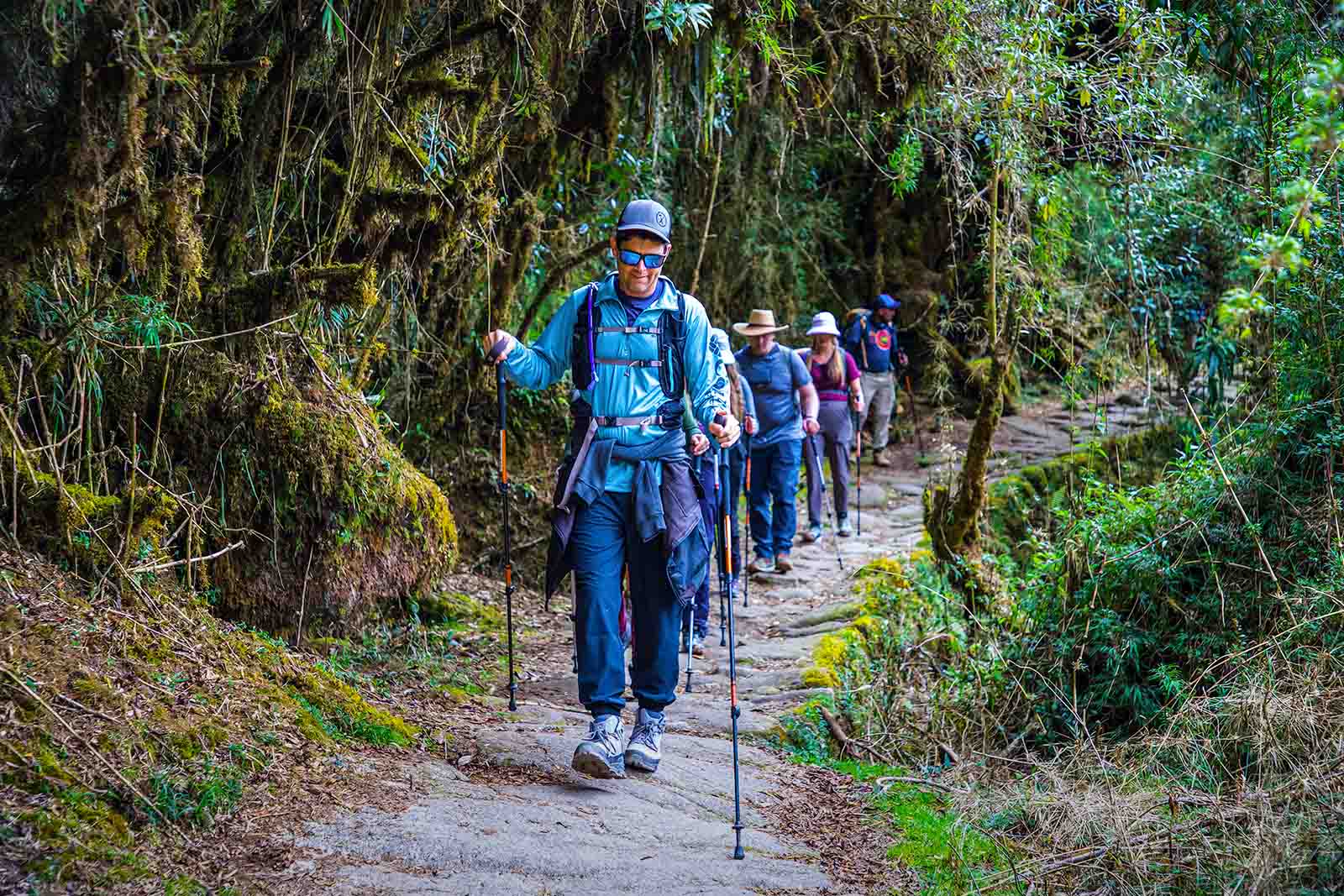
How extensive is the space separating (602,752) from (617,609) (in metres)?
0.65

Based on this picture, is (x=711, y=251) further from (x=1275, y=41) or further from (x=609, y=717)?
(x=609, y=717)

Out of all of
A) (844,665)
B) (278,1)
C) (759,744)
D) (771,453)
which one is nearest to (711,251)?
(771,453)

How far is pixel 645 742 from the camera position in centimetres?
554

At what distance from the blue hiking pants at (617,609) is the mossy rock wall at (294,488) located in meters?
1.66

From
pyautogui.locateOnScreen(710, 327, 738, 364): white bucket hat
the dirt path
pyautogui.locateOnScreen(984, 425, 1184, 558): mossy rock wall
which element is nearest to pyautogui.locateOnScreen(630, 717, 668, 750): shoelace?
the dirt path

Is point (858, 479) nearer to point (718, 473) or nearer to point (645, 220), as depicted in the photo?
point (718, 473)

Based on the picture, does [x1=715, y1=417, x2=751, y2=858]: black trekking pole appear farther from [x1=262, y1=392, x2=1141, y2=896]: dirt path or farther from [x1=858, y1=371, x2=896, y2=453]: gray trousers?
[x1=858, y1=371, x2=896, y2=453]: gray trousers

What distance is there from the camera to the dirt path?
4141 millimetres

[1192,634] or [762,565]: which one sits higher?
[1192,634]

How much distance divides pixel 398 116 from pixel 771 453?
5.50m

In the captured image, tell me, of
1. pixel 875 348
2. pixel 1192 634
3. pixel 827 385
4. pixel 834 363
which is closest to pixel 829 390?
pixel 827 385

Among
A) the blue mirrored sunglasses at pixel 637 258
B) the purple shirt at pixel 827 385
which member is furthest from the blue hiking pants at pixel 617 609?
the purple shirt at pixel 827 385

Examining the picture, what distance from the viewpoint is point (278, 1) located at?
507 cm

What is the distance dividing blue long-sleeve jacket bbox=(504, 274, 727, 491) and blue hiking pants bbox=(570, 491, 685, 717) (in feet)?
0.66
